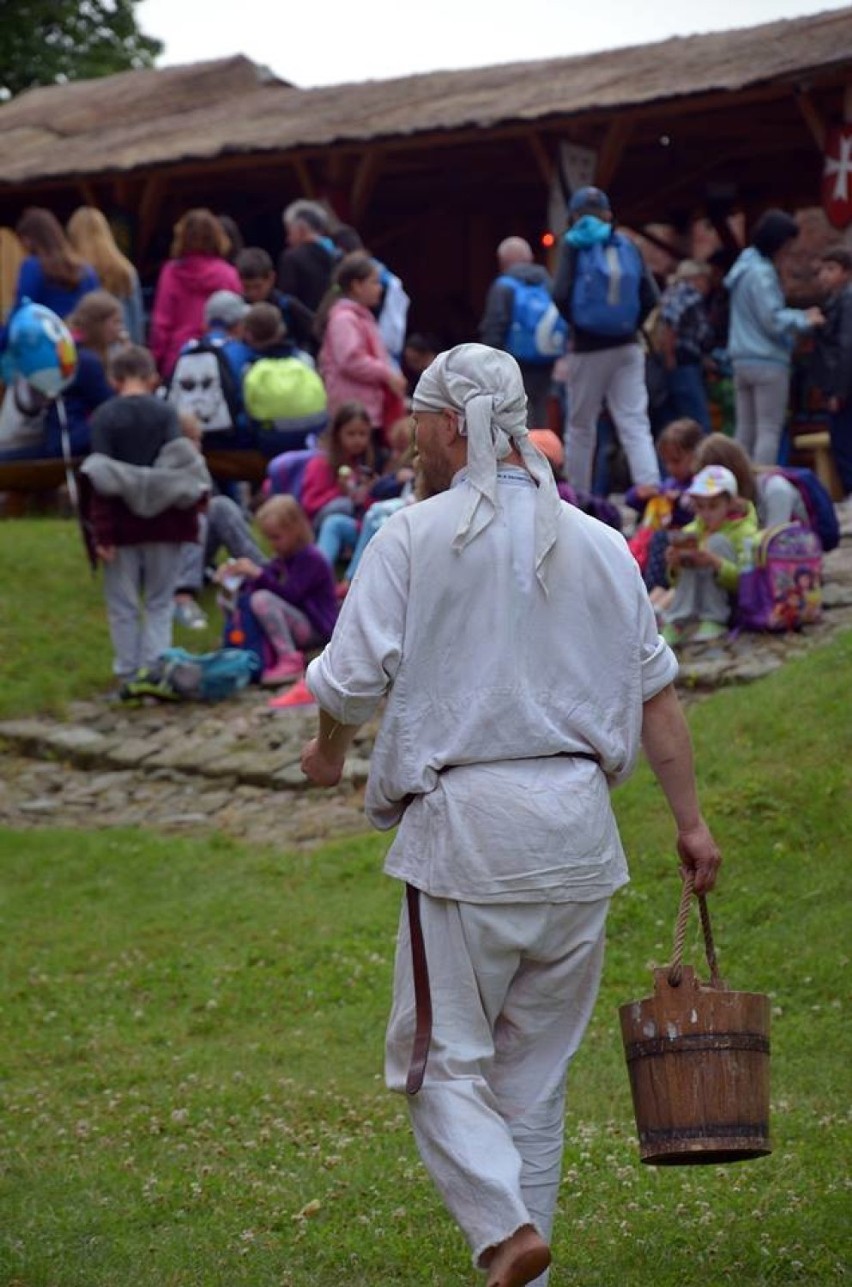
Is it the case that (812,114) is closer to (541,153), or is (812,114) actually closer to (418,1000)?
(541,153)

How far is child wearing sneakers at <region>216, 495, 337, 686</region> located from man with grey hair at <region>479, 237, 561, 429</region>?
274cm

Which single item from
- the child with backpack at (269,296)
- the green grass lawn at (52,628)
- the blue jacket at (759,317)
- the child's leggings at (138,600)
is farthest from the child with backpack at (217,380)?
the blue jacket at (759,317)

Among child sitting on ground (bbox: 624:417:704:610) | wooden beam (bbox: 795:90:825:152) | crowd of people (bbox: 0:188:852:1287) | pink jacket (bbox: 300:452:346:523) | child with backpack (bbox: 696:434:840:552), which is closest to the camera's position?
crowd of people (bbox: 0:188:852:1287)

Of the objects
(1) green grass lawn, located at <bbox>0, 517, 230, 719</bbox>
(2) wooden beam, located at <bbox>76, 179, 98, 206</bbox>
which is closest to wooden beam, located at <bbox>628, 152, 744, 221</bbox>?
(2) wooden beam, located at <bbox>76, 179, 98, 206</bbox>

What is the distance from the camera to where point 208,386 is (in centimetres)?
1504

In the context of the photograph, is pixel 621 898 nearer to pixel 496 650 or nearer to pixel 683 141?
pixel 496 650

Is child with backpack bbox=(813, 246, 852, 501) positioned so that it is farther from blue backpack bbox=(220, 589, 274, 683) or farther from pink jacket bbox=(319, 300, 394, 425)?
blue backpack bbox=(220, 589, 274, 683)

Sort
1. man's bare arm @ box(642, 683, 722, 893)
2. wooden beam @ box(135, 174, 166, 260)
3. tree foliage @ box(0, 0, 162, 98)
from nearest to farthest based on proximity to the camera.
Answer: man's bare arm @ box(642, 683, 722, 893) → wooden beam @ box(135, 174, 166, 260) → tree foliage @ box(0, 0, 162, 98)

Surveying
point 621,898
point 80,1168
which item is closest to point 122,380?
point 621,898

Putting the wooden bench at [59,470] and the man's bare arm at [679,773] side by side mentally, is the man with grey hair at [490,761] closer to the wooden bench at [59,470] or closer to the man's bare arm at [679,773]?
the man's bare arm at [679,773]

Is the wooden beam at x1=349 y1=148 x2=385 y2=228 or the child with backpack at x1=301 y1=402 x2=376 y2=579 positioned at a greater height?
the wooden beam at x1=349 y1=148 x2=385 y2=228

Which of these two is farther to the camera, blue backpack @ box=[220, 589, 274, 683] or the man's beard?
blue backpack @ box=[220, 589, 274, 683]

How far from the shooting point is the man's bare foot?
4.40 meters

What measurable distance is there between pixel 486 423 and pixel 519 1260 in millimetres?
1763
